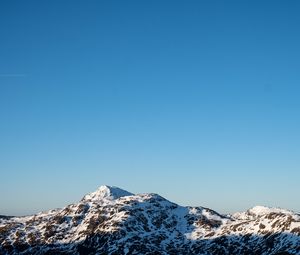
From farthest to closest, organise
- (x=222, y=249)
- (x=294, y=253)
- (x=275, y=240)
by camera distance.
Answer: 1. (x=222, y=249)
2. (x=275, y=240)
3. (x=294, y=253)

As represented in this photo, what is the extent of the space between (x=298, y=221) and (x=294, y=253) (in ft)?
124

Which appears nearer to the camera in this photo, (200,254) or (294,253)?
(294,253)

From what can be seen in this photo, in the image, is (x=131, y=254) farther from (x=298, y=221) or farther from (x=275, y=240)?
(x=298, y=221)

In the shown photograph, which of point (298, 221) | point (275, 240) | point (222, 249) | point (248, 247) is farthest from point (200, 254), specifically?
point (298, 221)

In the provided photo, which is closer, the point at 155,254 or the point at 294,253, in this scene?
the point at 294,253

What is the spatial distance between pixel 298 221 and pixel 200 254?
50.6m

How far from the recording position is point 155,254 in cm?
19975

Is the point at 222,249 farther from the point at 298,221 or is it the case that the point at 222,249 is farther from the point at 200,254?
the point at 298,221

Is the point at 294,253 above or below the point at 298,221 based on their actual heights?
below

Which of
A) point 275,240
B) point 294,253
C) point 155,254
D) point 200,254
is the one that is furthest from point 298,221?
point 155,254

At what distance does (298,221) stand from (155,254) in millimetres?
72039

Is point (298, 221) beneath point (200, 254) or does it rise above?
above

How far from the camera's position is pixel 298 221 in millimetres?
195875

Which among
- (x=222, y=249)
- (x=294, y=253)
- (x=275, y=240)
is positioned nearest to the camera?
(x=294, y=253)
